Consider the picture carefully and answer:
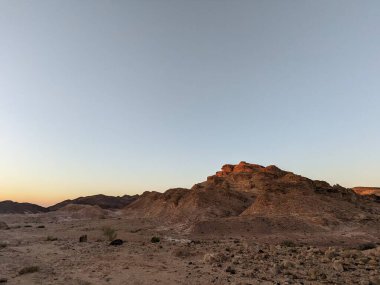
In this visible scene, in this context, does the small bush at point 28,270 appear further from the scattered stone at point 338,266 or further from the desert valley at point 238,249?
the scattered stone at point 338,266

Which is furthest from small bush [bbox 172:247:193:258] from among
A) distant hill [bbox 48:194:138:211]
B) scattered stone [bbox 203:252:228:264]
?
distant hill [bbox 48:194:138:211]

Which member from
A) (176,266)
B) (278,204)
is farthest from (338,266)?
(278,204)

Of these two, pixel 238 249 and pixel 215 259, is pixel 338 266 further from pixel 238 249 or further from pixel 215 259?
pixel 238 249

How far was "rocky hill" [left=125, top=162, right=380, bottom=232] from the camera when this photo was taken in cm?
4647

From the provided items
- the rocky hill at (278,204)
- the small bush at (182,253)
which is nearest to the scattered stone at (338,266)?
the small bush at (182,253)

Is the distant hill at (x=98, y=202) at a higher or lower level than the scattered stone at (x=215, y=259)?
higher

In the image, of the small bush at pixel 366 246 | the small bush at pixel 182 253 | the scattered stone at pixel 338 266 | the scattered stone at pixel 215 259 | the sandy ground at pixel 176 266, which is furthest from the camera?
the small bush at pixel 366 246

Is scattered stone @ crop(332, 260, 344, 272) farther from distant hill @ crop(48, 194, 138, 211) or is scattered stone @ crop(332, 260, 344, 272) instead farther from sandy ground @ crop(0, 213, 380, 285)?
distant hill @ crop(48, 194, 138, 211)

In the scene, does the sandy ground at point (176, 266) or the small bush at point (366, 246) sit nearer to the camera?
the sandy ground at point (176, 266)

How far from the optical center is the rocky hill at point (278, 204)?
152ft

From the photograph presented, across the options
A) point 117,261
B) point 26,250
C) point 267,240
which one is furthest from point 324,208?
point 26,250

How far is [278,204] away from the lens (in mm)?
53062

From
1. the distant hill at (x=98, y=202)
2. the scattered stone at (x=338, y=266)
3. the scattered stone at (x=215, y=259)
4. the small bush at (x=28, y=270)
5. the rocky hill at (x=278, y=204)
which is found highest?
the distant hill at (x=98, y=202)

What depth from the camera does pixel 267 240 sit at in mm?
34031
